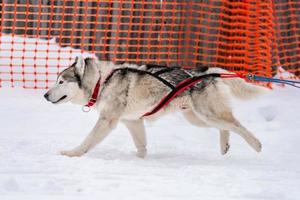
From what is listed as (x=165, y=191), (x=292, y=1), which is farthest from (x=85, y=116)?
(x=292, y=1)

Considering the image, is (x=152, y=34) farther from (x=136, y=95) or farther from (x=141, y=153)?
(x=141, y=153)

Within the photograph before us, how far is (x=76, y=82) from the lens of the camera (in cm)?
576

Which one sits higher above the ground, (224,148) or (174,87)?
(174,87)

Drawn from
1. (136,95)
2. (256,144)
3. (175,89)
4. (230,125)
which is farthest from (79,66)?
(256,144)

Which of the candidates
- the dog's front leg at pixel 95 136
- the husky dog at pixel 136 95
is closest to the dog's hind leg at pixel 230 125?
the husky dog at pixel 136 95

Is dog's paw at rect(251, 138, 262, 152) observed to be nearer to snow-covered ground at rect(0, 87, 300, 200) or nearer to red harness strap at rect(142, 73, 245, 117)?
snow-covered ground at rect(0, 87, 300, 200)

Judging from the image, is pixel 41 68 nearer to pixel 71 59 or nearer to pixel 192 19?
pixel 71 59

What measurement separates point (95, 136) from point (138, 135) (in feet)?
1.78

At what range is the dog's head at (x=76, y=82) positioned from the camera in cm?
571

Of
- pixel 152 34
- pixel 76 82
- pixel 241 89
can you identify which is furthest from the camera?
pixel 152 34

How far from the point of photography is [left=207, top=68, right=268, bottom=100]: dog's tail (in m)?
5.86

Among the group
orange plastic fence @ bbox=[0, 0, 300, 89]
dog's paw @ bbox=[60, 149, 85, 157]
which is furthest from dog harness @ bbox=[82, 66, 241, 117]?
orange plastic fence @ bbox=[0, 0, 300, 89]

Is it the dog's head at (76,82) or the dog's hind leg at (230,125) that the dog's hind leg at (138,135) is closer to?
the dog's head at (76,82)

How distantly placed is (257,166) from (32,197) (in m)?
2.43
